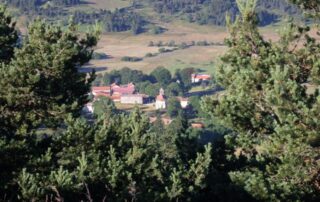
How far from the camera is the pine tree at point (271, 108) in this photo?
1182 cm

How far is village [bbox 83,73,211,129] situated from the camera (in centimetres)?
6756

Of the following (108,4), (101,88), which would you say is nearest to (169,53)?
(101,88)

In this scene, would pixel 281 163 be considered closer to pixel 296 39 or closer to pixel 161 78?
pixel 296 39

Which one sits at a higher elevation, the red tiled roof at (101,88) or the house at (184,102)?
the house at (184,102)

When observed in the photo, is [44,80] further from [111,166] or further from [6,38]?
[111,166]

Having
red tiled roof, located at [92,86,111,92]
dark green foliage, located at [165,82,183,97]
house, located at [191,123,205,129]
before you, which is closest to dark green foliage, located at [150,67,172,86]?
dark green foliage, located at [165,82,183,97]

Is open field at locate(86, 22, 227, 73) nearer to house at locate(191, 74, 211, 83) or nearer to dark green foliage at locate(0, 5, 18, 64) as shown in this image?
house at locate(191, 74, 211, 83)

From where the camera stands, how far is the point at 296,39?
14273mm

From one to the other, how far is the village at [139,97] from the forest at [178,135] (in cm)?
4691

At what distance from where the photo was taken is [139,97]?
235ft

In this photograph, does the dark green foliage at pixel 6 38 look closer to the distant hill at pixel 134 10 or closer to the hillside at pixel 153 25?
the hillside at pixel 153 25

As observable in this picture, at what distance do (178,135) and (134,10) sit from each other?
124 m

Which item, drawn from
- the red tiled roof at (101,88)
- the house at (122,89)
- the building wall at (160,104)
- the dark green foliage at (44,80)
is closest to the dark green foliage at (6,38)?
the dark green foliage at (44,80)

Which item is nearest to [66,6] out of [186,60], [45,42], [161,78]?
[186,60]
